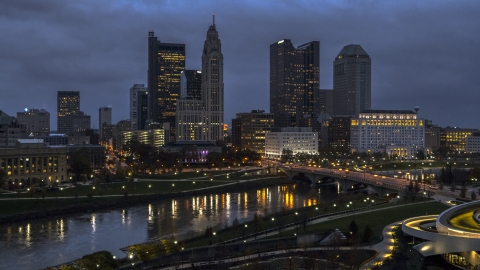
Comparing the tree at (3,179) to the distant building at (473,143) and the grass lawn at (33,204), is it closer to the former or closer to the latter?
the grass lawn at (33,204)

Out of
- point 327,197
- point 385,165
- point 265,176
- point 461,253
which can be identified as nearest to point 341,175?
point 327,197

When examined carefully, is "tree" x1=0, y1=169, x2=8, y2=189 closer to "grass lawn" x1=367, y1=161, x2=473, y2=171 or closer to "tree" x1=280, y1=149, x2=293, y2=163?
"grass lawn" x1=367, y1=161, x2=473, y2=171

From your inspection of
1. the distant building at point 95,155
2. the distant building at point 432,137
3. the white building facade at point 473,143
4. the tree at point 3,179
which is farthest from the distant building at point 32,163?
the white building facade at point 473,143

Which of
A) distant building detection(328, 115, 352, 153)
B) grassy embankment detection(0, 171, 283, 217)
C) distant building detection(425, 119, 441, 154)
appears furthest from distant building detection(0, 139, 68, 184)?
distant building detection(425, 119, 441, 154)

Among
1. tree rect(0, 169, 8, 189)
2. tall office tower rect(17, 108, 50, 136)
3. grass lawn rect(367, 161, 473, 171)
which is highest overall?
tall office tower rect(17, 108, 50, 136)

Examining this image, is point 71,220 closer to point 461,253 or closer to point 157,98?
point 461,253
